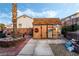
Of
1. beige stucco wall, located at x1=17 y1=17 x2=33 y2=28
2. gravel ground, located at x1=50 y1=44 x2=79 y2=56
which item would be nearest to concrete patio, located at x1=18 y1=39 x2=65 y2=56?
gravel ground, located at x1=50 y1=44 x2=79 y2=56

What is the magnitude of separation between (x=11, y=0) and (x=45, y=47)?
1096 mm

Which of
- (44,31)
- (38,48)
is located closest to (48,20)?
(44,31)

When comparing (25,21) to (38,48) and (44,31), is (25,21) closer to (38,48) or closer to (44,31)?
(44,31)

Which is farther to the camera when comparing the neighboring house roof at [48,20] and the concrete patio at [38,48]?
the neighboring house roof at [48,20]

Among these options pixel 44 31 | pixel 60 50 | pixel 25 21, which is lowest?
pixel 60 50

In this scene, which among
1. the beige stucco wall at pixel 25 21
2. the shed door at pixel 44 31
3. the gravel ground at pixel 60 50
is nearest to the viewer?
the gravel ground at pixel 60 50

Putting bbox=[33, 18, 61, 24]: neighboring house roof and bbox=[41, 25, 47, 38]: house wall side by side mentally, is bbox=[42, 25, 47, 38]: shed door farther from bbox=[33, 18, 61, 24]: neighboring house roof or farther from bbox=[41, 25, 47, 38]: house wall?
bbox=[33, 18, 61, 24]: neighboring house roof

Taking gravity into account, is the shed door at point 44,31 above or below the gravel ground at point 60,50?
above

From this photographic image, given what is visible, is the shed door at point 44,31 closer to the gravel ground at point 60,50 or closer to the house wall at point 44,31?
the house wall at point 44,31

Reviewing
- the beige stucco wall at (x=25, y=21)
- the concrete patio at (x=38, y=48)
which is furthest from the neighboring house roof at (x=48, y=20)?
the concrete patio at (x=38, y=48)

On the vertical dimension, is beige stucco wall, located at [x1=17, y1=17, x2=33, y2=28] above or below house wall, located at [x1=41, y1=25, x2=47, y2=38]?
above

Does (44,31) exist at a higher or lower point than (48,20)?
lower

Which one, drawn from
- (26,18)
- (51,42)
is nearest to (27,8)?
(26,18)

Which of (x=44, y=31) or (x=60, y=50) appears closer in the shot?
(x=60, y=50)
